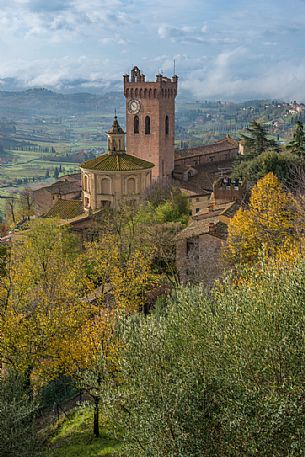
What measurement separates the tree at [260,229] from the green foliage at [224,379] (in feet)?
42.2

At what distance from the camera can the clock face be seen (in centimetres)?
7125

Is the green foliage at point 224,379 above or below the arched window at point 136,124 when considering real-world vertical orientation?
below

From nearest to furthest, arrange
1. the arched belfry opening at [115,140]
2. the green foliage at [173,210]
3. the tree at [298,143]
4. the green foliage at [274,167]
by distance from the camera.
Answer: the green foliage at [173,210]
the green foliage at [274,167]
the arched belfry opening at [115,140]
the tree at [298,143]

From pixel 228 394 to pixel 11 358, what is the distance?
417 inches

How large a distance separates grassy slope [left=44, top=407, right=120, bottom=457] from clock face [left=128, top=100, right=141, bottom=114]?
54.0 m

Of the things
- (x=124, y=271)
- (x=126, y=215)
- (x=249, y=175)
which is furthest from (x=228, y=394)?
(x=249, y=175)

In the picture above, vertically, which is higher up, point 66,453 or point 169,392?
point 169,392

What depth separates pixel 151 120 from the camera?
71125mm

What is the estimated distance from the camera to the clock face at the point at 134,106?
7125 centimetres

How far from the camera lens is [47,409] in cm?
2352

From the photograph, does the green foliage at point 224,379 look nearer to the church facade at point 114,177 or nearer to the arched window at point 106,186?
the church facade at point 114,177

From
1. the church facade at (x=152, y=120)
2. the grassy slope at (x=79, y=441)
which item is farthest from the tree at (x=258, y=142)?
the grassy slope at (x=79, y=441)

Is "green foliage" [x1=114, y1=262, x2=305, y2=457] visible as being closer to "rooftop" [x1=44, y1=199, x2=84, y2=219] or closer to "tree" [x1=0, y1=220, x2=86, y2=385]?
"tree" [x1=0, y1=220, x2=86, y2=385]

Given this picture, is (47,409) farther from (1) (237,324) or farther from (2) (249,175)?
(2) (249,175)
